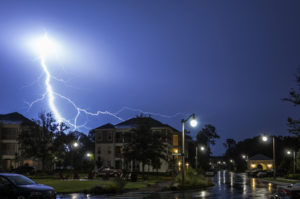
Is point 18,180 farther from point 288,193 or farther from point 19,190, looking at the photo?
point 288,193

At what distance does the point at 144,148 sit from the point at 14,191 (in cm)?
3296

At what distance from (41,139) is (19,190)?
39.1 metres

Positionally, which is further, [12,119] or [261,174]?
[12,119]

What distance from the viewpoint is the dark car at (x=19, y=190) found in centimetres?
1337

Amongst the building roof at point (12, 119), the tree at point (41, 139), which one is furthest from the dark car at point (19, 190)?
the building roof at point (12, 119)

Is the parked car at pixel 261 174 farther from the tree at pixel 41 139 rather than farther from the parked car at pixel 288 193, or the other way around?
the parked car at pixel 288 193

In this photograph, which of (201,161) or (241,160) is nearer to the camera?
(201,161)

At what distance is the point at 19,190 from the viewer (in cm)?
1342

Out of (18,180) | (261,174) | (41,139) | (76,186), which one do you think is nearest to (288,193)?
(18,180)

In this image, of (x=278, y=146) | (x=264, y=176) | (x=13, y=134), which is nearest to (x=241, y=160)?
(x=278, y=146)

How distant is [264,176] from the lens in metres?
62.7

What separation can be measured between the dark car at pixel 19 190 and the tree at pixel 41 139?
34.6 m

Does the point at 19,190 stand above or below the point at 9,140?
below

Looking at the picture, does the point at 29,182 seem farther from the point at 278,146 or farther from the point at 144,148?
the point at 278,146
